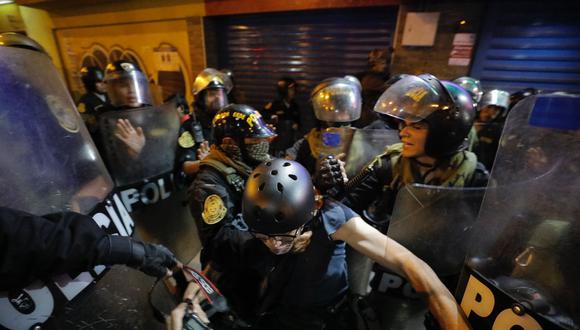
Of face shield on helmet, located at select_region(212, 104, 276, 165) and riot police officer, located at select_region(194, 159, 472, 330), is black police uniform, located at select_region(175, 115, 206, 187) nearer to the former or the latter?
face shield on helmet, located at select_region(212, 104, 276, 165)

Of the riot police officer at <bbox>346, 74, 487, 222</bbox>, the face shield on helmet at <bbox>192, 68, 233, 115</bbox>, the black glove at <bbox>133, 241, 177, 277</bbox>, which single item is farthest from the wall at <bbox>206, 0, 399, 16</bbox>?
the black glove at <bbox>133, 241, 177, 277</bbox>

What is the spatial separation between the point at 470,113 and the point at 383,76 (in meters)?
2.87

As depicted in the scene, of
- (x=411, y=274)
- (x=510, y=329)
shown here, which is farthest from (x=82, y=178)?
(x=510, y=329)

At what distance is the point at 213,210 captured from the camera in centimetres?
182

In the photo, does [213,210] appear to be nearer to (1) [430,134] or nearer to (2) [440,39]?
(1) [430,134]

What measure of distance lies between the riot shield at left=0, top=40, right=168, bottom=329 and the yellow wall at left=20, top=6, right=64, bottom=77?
1098 centimetres

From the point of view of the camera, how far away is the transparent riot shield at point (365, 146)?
2.54 metres

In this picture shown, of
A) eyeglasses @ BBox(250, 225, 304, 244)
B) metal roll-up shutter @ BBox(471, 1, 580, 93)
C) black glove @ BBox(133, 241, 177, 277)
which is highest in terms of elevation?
metal roll-up shutter @ BBox(471, 1, 580, 93)

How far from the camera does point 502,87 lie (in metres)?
4.56

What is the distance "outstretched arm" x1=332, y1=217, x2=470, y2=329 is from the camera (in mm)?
1133

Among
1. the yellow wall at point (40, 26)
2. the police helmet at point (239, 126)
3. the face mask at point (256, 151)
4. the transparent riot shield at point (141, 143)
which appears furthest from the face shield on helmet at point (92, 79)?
the yellow wall at point (40, 26)

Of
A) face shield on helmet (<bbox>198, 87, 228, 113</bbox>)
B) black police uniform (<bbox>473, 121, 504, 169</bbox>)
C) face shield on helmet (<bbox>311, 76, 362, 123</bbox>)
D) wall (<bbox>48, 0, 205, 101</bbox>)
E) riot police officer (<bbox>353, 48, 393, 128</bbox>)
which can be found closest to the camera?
face shield on helmet (<bbox>311, 76, 362, 123</bbox>)

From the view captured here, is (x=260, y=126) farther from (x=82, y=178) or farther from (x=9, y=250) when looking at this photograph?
(x=9, y=250)

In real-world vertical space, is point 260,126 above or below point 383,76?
below
